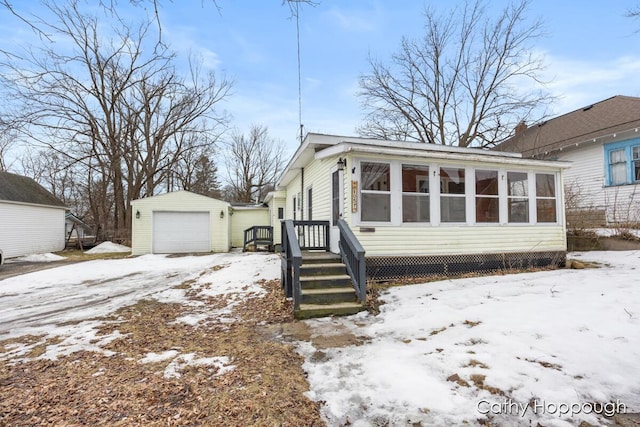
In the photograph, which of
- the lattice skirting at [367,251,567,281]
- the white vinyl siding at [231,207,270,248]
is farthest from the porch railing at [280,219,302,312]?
the white vinyl siding at [231,207,270,248]

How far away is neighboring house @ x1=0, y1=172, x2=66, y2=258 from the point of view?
15.0 meters

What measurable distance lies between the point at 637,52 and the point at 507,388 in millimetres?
13185

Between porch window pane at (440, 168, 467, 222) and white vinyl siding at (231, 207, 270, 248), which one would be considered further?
white vinyl siding at (231, 207, 270, 248)

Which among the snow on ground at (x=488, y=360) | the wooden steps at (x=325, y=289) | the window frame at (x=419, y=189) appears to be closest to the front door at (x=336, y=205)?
the wooden steps at (x=325, y=289)

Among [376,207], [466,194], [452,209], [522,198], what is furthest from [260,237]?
[522,198]

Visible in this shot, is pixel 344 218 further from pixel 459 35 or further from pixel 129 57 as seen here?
pixel 129 57

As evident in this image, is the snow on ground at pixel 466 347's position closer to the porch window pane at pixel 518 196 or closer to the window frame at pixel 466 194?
the window frame at pixel 466 194

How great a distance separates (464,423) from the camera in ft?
7.14

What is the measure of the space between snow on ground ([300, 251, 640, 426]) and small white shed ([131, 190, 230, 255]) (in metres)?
12.1

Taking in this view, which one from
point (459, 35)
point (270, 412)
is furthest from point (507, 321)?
point (459, 35)

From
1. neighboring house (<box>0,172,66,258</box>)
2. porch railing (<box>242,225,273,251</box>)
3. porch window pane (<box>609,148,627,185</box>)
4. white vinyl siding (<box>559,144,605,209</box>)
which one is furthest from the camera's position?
neighboring house (<box>0,172,66,258</box>)

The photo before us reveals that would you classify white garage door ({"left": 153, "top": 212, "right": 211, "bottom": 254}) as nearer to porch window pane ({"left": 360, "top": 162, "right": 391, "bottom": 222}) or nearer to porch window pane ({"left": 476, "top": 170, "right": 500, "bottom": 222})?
porch window pane ({"left": 360, "top": 162, "right": 391, "bottom": 222})

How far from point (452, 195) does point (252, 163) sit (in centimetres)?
2605

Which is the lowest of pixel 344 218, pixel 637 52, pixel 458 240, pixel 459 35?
pixel 458 240
